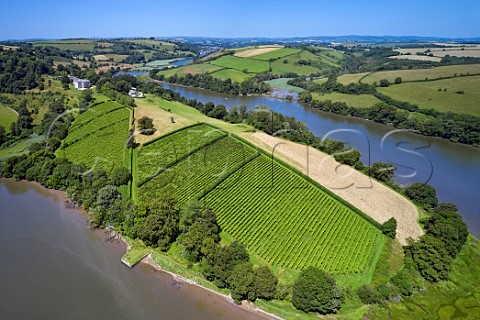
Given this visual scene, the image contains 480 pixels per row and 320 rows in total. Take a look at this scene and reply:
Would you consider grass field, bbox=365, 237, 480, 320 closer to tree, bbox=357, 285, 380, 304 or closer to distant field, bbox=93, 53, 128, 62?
tree, bbox=357, 285, 380, 304

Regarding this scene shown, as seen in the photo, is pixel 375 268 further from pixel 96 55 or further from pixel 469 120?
pixel 96 55

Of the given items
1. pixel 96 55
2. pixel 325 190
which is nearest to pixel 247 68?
pixel 96 55

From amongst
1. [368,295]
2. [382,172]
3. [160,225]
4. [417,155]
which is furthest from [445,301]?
[417,155]

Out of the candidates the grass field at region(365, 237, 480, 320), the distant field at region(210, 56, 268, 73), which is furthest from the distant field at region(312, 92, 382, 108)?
the grass field at region(365, 237, 480, 320)

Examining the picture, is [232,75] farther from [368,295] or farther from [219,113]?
[368,295]

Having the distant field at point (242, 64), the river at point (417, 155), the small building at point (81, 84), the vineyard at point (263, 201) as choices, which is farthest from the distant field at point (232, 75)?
the vineyard at point (263, 201)
